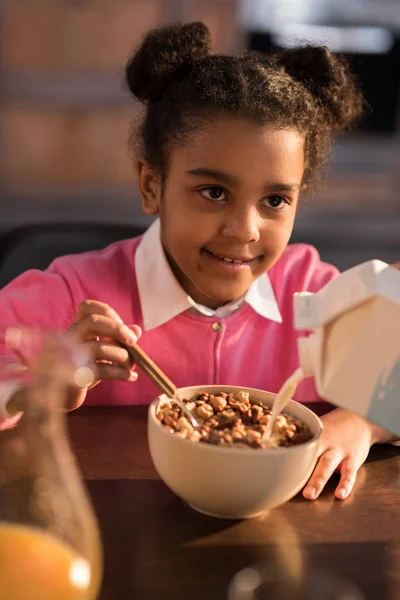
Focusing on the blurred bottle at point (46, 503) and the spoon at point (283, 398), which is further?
the spoon at point (283, 398)

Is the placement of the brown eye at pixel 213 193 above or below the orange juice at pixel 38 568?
above

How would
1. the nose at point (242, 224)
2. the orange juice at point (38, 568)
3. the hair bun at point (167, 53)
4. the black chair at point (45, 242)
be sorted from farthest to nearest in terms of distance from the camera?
1. the black chair at point (45, 242)
2. the hair bun at point (167, 53)
3. the nose at point (242, 224)
4. the orange juice at point (38, 568)

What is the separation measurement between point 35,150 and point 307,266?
2.67 m

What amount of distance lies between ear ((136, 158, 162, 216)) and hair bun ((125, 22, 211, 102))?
138 mm

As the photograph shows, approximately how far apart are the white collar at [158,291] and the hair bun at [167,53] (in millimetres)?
268

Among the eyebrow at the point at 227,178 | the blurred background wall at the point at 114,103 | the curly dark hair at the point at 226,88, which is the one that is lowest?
the blurred background wall at the point at 114,103

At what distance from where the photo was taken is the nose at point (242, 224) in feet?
3.80

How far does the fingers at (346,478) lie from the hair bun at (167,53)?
2.45ft

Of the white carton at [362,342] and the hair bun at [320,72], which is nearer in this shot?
the white carton at [362,342]

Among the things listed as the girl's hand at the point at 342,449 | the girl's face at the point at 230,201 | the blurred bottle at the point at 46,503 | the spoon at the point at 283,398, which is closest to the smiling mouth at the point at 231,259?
the girl's face at the point at 230,201

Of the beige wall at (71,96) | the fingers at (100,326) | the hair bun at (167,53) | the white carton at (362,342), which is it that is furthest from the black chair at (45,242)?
the beige wall at (71,96)

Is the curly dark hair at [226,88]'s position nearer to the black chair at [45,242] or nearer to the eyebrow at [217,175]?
the eyebrow at [217,175]

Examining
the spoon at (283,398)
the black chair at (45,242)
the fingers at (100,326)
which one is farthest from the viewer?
the black chair at (45,242)

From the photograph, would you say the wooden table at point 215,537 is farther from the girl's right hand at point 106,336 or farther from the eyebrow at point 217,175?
the eyebrow at point 217,175
